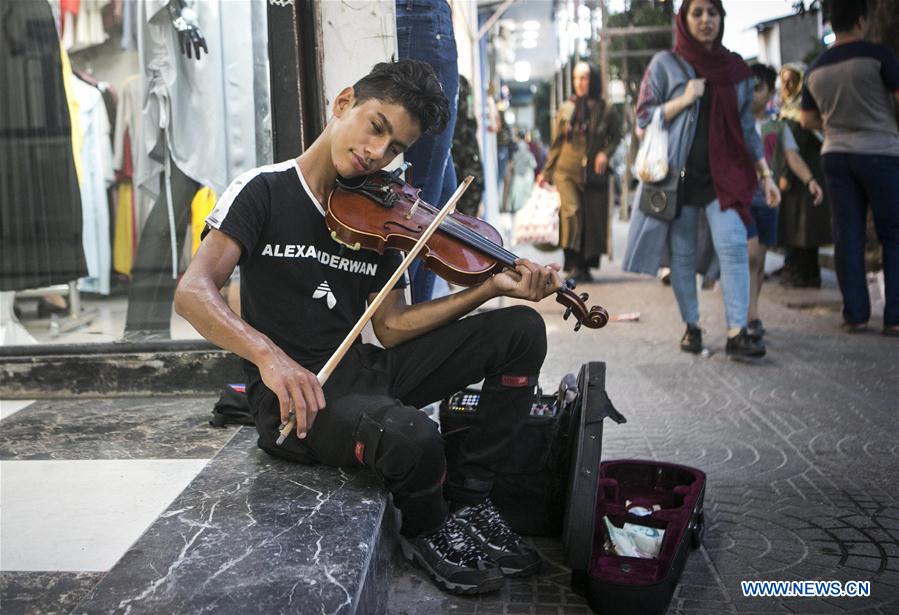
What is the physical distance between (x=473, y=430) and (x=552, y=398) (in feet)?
1.16

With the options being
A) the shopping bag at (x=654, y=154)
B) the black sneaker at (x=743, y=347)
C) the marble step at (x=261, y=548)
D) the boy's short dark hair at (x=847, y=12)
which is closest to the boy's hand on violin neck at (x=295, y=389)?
the marble step at (x=261, y=548)

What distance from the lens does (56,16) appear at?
3977mm

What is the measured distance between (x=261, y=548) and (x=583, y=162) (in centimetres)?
663

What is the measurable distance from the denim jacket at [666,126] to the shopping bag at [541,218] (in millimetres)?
2857

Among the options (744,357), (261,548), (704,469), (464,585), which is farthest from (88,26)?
(744,357)

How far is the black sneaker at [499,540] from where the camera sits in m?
2.46

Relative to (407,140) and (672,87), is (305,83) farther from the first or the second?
(672,87)

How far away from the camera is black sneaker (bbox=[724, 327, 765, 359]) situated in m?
4.92

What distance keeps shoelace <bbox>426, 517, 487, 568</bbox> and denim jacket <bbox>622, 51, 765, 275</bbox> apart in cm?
292

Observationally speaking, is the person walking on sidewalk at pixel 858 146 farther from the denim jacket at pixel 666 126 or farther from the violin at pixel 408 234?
the violin at pixel 408 234

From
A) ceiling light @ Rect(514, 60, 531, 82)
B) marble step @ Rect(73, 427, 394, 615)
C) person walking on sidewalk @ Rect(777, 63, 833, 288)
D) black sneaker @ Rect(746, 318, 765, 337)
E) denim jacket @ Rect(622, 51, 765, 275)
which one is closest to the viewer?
marble step @ Rect(73, 427, 394, 615)

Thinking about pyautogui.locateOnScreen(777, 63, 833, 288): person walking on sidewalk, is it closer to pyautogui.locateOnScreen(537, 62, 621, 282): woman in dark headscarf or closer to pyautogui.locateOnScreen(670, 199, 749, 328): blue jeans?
pyautogui.locateOnScreen(537, 62, 621, 282): woman in dark headscarf

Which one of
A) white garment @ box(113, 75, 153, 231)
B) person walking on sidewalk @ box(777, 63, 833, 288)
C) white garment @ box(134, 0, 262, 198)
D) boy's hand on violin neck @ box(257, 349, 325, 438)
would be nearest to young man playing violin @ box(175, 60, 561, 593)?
boy's hand on violin neck @ box(257, 349, 325, 438)

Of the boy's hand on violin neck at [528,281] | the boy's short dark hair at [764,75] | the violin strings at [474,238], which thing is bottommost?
the boy's hand on violin neck at [528,281]
